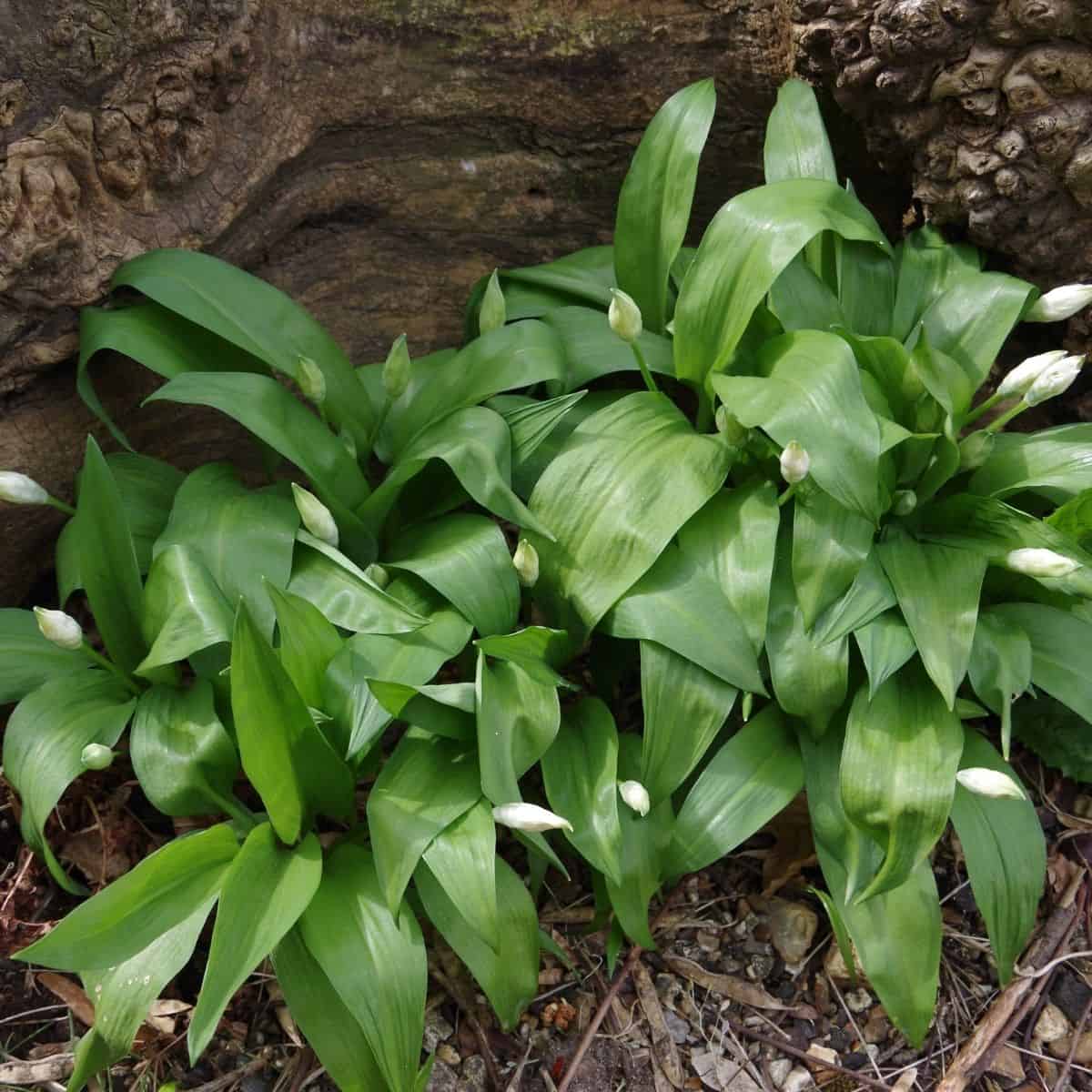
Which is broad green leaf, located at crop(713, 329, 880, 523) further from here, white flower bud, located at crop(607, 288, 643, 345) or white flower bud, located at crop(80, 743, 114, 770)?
white flower bud, located at crop(80, 743, 114, 770)

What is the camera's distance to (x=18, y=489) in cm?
200

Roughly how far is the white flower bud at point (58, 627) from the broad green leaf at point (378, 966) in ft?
1.97

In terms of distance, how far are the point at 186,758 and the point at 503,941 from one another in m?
0.62

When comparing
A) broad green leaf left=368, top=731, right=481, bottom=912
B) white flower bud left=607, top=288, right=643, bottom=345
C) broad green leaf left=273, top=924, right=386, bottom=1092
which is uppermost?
white flower bud left=607, top=288, right=643, bottom=345

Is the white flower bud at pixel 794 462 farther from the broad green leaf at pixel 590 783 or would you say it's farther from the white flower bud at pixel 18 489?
the white flower bud at pixel 18 489

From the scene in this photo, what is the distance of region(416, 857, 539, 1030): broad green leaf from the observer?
189 cm

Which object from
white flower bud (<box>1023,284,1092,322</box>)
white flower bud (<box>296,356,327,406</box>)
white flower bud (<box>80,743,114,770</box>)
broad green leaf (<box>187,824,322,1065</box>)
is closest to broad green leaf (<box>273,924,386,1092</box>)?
broad green leaf (<box>187,824,322,1065</box>)

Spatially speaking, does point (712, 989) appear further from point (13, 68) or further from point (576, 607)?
point (13, 68)

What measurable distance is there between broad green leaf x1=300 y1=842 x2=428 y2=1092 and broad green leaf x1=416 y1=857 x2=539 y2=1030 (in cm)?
8

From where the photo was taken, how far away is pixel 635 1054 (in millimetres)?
2051

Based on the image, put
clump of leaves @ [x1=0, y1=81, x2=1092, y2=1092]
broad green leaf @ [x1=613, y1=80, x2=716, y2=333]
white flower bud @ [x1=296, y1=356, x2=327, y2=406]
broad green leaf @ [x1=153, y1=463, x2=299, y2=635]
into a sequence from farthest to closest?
broad green leaf @ [x1=613, y1=80, x2=716, y2=333] < white flower bud @ [x1=296, y1=356, x2=327, y2=406] < broad green leaf @ [x1=153, y1=463, x2=299, y2=635] < clump of leaves @ [x1=0, y1=81, x2=1092, y2=1092]

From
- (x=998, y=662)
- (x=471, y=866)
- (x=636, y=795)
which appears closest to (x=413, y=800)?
(x=471, y=866)

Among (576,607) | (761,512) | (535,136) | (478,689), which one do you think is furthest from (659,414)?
(535,136)

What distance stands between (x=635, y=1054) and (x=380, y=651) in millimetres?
871
